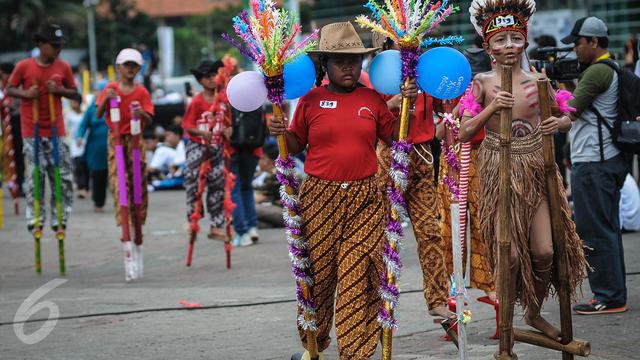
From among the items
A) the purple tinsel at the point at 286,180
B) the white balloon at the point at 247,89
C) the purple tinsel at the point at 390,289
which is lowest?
the purple tinsel at the point at 390,289

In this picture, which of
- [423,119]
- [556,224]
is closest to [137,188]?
[423,119]

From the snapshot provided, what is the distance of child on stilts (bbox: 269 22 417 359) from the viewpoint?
6480 millimetres

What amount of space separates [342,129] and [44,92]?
237 inches

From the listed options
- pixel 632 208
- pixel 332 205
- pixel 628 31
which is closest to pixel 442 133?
pixel 332 205

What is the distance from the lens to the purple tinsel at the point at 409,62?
6.40 meters

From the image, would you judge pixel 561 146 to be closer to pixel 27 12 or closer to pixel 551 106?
pixel 551 106

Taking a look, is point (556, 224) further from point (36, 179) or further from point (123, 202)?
point (36, 179)

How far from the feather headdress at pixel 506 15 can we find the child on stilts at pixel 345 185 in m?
0.60

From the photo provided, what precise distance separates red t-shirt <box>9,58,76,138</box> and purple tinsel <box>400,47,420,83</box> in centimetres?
601

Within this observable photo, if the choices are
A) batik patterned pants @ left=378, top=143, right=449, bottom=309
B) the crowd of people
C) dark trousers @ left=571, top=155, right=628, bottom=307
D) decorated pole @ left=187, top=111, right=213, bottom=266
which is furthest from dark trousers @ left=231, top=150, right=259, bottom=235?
dark trousers @ left=571, top=155, right=628, bottom=307

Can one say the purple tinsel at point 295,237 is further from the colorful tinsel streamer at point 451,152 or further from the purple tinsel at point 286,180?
the colorful tinsel streamer at point 451,152

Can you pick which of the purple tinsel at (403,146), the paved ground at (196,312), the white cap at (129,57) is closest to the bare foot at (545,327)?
the paved ground at (196,312)

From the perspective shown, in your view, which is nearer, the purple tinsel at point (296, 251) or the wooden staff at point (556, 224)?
the wooden staff at point (556, 224)

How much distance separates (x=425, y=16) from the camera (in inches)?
250
